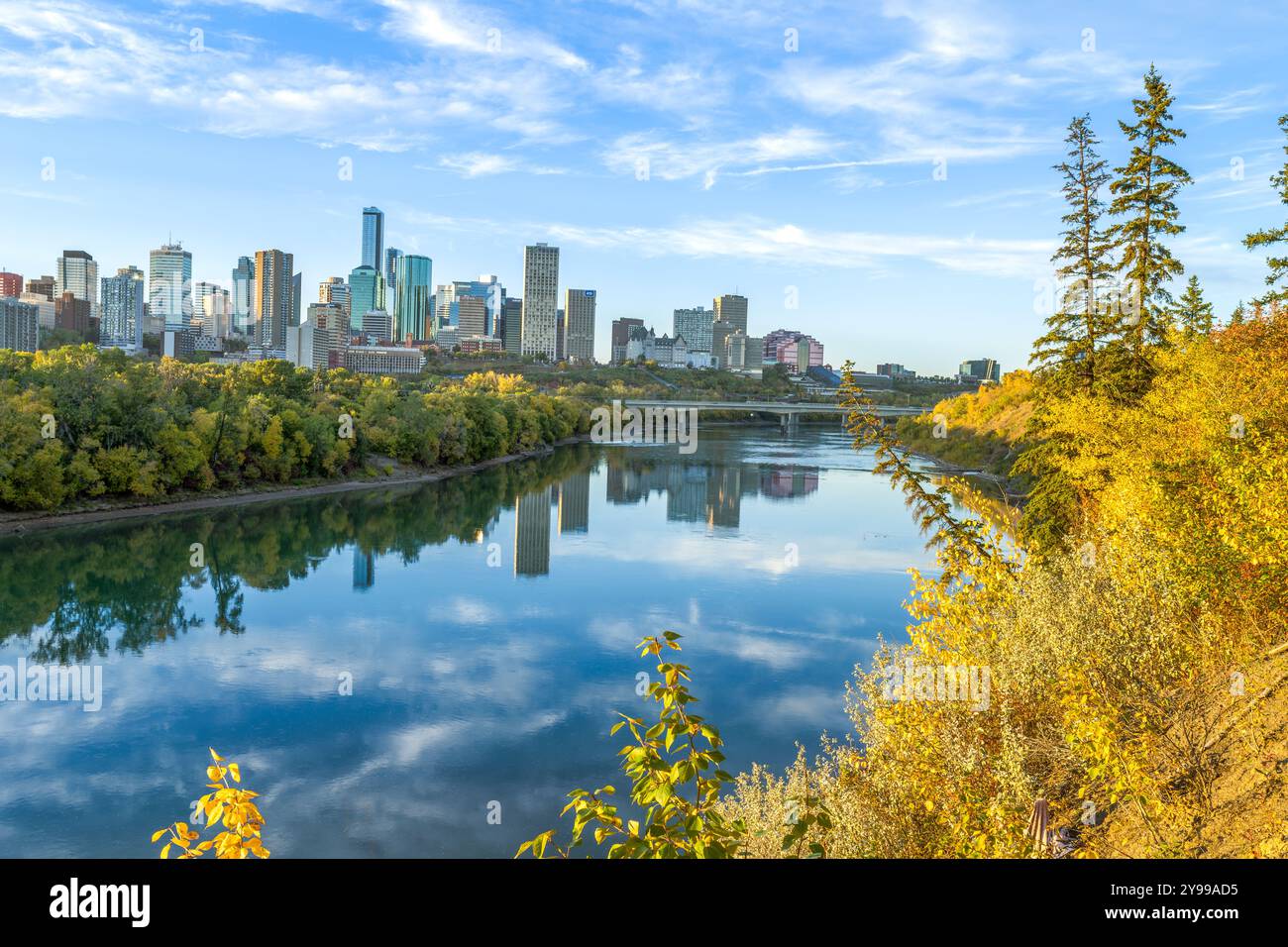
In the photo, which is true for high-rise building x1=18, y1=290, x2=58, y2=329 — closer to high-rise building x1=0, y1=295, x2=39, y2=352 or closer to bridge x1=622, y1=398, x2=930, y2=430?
high-rise building x1=0, y1=295, x2=39, y2=352

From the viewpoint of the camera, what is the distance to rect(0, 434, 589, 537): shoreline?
43.0m

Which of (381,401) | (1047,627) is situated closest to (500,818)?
(1047,627)

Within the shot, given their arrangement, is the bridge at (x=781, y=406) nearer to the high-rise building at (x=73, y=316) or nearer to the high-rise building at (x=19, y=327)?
the high-rise building at (x=19, y=327)

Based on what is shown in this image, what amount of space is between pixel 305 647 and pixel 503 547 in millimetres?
15796

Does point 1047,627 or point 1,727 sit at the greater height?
point 1047,627

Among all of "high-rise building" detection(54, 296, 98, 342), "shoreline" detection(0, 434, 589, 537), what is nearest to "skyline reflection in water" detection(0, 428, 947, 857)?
"shoreline" detection(0, 434, 589, 537)

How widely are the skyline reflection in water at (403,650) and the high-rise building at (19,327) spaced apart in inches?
3876

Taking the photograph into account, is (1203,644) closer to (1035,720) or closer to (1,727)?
(1035,720)

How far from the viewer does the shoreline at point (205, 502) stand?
43.0m

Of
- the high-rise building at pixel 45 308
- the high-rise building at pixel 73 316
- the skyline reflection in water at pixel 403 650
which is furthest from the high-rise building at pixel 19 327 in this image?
the skyline reflection in water at pixel 403 650

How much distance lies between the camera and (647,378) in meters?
175

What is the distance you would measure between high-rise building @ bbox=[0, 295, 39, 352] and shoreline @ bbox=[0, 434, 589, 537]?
8659 cm
